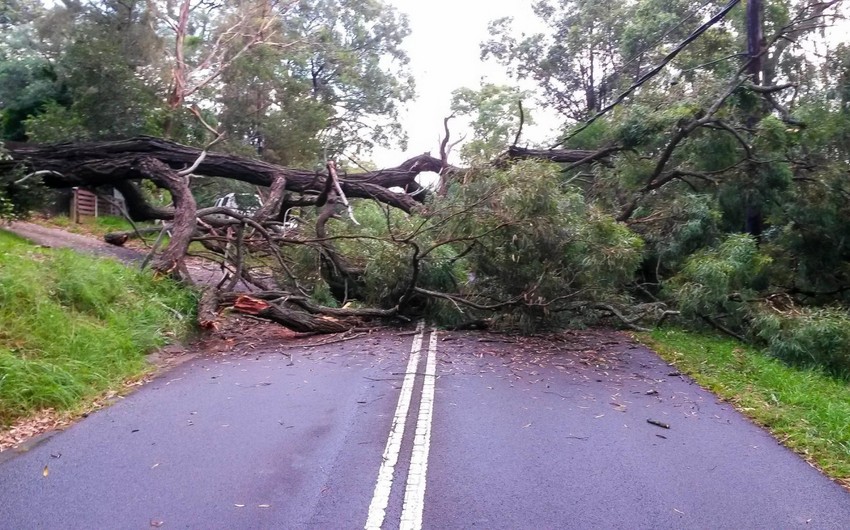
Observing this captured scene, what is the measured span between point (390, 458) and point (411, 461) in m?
0.17

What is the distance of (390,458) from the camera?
557 centimetres

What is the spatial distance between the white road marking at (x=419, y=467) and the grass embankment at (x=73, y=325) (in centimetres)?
330

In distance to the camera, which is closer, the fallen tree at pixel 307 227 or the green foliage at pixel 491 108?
the fallen tree at pixel 307 227

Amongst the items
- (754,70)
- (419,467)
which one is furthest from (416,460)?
(754,70)

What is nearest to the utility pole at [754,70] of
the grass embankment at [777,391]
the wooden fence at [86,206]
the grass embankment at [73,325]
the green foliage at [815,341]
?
the grass embankment at [777,391]

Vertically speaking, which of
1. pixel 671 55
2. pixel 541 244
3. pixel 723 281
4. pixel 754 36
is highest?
pixel 754 36

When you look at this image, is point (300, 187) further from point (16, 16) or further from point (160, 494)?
point (16, 16)

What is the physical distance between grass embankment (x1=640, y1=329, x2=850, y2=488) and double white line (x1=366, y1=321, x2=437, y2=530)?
9.62ft

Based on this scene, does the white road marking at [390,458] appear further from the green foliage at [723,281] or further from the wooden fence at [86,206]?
the wooden fence at [86,206]

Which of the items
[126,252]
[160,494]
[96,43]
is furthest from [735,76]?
[96,43]

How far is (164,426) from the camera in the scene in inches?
259

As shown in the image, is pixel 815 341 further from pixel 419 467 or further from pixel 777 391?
pixel 419 467

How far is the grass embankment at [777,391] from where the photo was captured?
6148mm

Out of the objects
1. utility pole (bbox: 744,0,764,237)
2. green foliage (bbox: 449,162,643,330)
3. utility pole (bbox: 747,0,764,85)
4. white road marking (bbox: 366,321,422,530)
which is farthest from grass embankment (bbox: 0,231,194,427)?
utility pole (bbox: 747,0,764,85)
